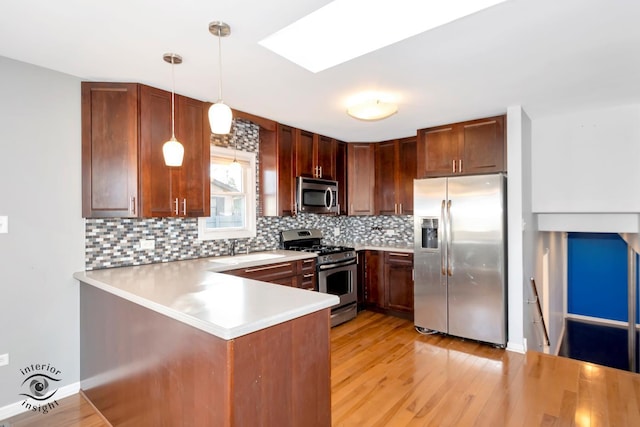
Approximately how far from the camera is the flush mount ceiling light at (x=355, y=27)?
1.76 meters

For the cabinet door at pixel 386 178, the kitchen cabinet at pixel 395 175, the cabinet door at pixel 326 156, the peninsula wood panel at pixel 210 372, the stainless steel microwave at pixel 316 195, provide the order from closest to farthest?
the peninsula wood panel at pixel 210 372 < the stainless steel microwave at pixel 316 195 < the cabinet door at pixel 326 156 < the kitchen cabinet at pixel 395 175 < the cabinet door at pixel 386 178

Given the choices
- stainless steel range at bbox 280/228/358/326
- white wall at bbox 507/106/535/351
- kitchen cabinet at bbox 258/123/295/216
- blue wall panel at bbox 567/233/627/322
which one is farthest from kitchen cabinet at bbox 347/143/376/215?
blue wall panel at bbox 567/233/627/322

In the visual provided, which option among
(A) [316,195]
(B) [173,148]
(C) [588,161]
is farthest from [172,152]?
(C) [588,161]

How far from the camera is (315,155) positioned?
423 cm

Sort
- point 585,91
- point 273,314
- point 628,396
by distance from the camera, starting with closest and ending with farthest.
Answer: point 273,314, point 628,396, point 585,91

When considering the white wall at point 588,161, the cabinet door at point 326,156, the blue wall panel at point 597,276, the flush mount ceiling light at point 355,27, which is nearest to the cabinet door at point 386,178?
the cabinet door at point 326,156

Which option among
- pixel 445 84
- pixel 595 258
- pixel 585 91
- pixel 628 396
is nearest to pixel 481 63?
pixel 445 84

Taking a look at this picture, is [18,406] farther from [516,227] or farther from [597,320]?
[597,320]

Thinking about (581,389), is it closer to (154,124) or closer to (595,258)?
(154,124)

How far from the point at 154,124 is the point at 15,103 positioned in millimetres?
841

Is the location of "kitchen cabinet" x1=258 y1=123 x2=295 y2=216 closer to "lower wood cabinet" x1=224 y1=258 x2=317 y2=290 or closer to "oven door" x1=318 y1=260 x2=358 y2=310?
"lower wood cabinet" x1=224 y1=258 x2=317 y2=290

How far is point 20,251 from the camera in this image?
2.22 meters

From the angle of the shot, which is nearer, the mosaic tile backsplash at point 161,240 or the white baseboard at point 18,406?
the white baseboard at point 18,406

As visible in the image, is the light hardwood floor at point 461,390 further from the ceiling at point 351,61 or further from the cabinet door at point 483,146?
the ceiling at point 351,61
